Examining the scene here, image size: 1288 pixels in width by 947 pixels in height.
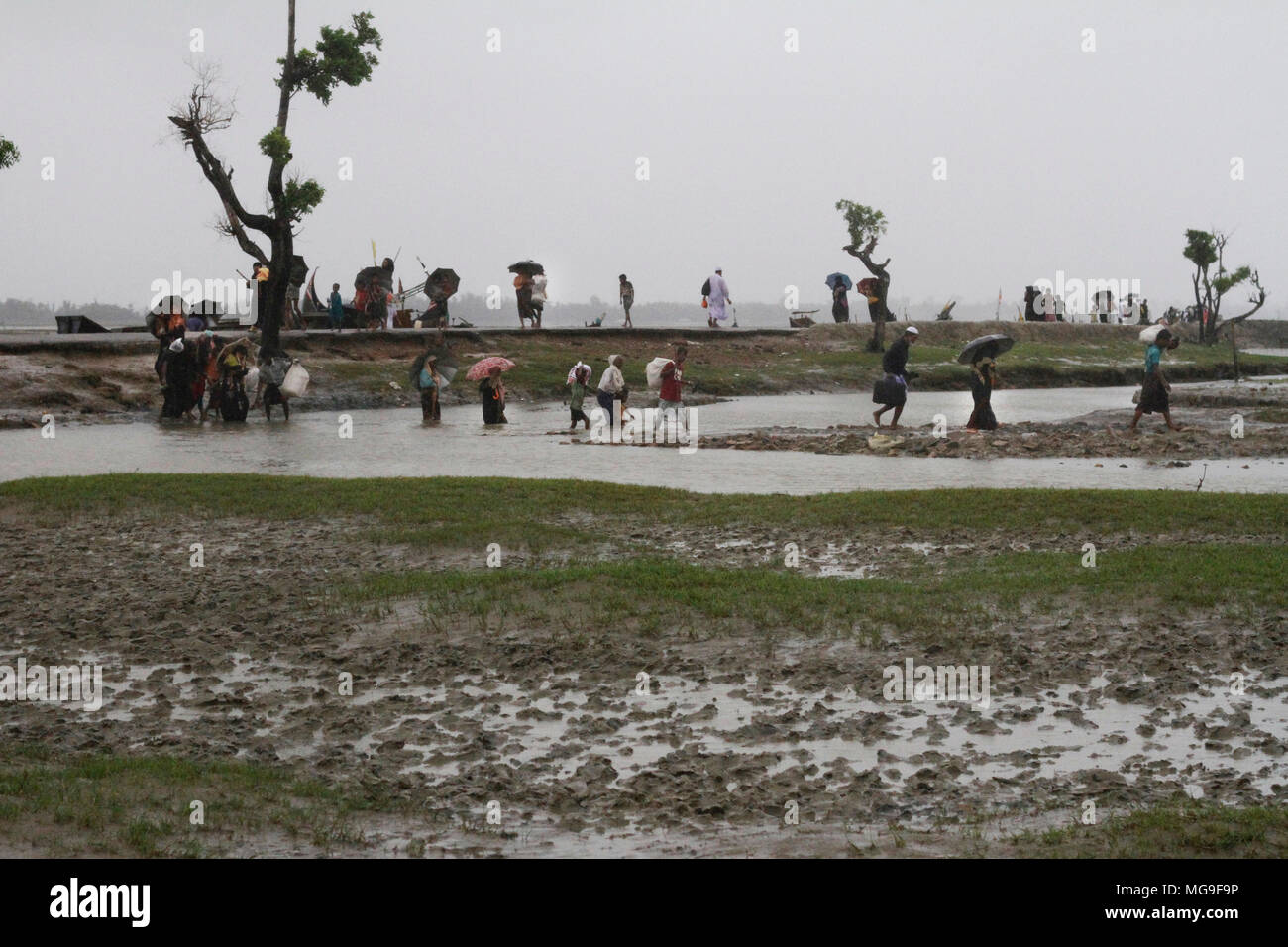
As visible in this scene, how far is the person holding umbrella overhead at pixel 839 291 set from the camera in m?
60.7

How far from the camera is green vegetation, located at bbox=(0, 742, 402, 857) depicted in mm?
6480

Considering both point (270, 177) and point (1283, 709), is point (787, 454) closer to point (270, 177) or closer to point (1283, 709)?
point (1283, 709)

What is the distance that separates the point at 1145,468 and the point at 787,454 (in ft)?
19.1

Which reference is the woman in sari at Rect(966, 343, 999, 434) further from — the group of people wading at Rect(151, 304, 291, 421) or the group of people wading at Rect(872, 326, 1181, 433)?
the group of people wading at Rect(151, 304, 291, 421)

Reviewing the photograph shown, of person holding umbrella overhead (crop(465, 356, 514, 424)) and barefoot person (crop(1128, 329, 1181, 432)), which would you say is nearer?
barefoot person (crop(1128, 329, 1181, 432))

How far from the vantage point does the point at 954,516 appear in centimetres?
1563

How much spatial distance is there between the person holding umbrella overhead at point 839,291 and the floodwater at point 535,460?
2656cm

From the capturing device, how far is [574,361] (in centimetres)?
4434

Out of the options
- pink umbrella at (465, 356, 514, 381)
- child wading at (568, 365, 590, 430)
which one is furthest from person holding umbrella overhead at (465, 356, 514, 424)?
child wading at (568, 365, 590, 430)

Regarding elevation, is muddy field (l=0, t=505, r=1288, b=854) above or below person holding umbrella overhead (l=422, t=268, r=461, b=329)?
below

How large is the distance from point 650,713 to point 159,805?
3.09 meters

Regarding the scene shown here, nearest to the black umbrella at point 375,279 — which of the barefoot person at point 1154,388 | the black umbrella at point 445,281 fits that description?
the black umbrella at point 445,281

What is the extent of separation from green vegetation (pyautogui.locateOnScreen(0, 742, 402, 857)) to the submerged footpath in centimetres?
2566
